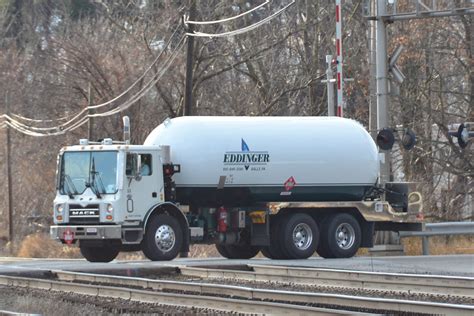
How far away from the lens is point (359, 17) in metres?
42.5

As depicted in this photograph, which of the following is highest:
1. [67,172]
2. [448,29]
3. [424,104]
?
[448,29]

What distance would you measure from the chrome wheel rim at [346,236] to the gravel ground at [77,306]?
1008 cm

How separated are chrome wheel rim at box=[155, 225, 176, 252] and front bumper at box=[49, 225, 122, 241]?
89 cm

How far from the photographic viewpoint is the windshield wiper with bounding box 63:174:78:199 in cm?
2420

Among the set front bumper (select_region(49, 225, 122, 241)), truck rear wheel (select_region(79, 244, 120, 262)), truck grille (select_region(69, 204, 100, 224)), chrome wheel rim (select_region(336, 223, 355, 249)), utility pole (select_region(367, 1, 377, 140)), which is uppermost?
utility pole (select_region(367, 1, 377, 140))

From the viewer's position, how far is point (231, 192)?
25000 millimetres

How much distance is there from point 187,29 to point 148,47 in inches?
200

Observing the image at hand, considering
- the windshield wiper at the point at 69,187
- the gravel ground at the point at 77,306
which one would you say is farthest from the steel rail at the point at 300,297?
the windshield wiper at the point at 69,187

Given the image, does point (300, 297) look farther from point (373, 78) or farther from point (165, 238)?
point (373, 78)

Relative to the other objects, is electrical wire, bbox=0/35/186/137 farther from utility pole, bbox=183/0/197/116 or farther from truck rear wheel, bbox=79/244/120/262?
truck rear wheel, bbox=79/244/120/262

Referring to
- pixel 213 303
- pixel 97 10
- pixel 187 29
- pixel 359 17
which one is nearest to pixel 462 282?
pixel 213 303

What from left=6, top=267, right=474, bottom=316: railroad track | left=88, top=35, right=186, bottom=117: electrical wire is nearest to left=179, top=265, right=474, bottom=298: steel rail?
left=6, top=267, right=474, bottom=316: railroad track

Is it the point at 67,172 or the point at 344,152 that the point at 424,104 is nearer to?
the point at 344,152

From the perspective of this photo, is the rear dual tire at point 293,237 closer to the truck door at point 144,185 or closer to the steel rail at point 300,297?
the truck door at point 144,185
